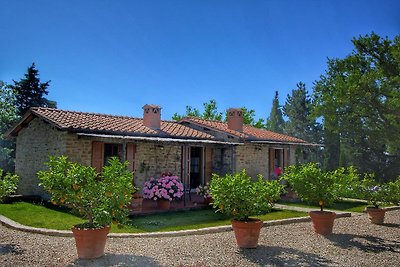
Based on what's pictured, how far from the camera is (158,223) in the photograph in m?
9.82

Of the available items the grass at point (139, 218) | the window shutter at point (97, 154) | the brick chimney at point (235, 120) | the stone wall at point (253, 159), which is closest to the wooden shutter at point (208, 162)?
the stone wall at point (253, 159)

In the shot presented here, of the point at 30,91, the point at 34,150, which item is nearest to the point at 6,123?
the point at 30,91

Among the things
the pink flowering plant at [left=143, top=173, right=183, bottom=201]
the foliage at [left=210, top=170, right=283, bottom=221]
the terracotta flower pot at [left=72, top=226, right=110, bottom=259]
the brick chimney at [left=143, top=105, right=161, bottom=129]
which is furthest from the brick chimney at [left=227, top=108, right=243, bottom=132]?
the terracotta flower pot at [left=72, top=226, right=110, bottom=259]

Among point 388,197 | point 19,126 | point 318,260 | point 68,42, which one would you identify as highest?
point 68,42

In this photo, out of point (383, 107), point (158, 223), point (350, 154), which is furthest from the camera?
point (350, 154)

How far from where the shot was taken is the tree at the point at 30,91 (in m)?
26.3

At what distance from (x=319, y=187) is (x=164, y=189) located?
5833 mm

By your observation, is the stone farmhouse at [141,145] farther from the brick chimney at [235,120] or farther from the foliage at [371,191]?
the foliage at [371,191]

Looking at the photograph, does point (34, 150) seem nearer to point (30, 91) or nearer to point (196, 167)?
point (196, 167)

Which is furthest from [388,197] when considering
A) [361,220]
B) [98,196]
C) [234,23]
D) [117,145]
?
[117,145]

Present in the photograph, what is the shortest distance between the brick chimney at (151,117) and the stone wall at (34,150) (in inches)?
180

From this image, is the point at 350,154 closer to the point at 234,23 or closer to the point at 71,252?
the point at 234,23

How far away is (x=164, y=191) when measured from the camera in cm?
1230

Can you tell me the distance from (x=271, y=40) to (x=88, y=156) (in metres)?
7.89
